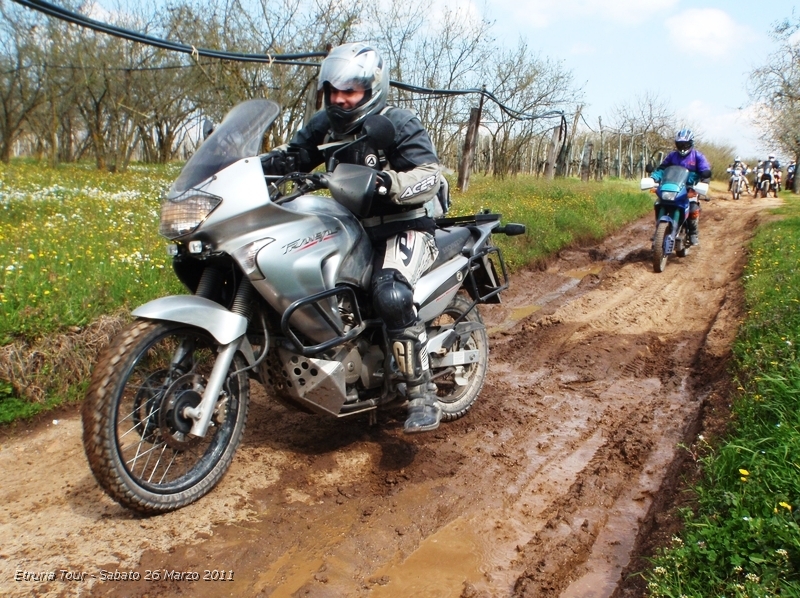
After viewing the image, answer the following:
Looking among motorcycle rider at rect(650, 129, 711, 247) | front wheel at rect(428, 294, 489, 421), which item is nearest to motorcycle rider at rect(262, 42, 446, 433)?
front wheel at rect(428, 294, 489, 421)

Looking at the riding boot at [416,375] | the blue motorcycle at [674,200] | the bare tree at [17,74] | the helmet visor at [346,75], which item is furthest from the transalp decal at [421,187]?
the bare tree at [17,74]

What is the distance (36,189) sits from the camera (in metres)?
10.1

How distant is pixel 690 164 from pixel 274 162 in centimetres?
907

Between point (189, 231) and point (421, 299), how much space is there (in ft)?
5.00

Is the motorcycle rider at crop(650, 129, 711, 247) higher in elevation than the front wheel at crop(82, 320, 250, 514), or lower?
higher

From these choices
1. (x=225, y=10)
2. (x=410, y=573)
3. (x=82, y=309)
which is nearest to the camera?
(x=410, y=573)

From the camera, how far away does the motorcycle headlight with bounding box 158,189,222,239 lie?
2.79 meters

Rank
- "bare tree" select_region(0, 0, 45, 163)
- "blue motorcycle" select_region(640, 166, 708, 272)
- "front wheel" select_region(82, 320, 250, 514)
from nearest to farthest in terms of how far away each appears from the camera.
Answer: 1. "front wheel" select_region(82, 320, 250, 514)
2. "blue motorcycle" select_region(640, 166, 708, 272)
3. "bare tree" select_region(0, 0, 45, 163)

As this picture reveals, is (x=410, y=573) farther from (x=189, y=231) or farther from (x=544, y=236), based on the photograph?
(x=544, y=236)

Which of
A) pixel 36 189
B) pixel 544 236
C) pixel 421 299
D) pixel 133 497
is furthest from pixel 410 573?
pixel 36 189

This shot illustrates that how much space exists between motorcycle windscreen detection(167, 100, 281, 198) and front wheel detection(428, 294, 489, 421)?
1763 mm

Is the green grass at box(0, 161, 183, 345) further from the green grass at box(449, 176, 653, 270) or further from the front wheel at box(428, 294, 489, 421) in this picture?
the green grass at box(449, 176, 653, 270)

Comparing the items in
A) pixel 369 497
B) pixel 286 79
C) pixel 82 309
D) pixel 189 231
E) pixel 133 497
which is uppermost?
pixel 286 79

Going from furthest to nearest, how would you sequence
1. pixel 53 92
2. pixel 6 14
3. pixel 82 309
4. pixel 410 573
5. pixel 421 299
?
1. pixel 53 92
2. pixel 6 14
3. pixel 82 309
4. pixel 421 299
5. pixel 410 573
